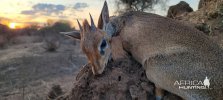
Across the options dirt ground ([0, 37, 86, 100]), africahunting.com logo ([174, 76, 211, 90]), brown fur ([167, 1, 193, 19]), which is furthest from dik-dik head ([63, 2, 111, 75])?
dirt ground ([0, 37, 86, 100])

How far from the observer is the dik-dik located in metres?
5.92

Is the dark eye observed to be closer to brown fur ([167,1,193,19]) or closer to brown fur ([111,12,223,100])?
brown fur ([111,12,223,100])

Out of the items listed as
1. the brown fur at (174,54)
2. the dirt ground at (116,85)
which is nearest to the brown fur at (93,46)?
the dirt ground at (116,85)

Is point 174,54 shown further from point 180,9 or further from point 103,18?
point 180,9

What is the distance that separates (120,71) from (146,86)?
0.52 m

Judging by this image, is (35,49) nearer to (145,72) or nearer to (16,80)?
(16,80)

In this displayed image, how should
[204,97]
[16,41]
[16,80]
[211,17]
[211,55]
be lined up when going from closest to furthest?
[204,97] → [211,55] → [211,17] → [16,80] → [16,41]

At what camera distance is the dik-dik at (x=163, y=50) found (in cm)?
592

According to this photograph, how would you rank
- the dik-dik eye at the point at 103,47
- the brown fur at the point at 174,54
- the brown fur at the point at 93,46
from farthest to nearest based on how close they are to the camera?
the dik-dik eye at the point at 103,47
the brown fur at the point at 93,46
the brown fur at the point at 174,54

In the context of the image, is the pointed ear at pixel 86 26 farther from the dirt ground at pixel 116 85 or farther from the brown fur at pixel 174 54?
the brown fur at pixel 174 54

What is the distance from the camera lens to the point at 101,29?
714 centimetres

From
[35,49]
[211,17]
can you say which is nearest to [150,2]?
[35,49]

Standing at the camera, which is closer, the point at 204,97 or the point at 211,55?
the point at 204,97

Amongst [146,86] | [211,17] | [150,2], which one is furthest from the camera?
[150,2]
